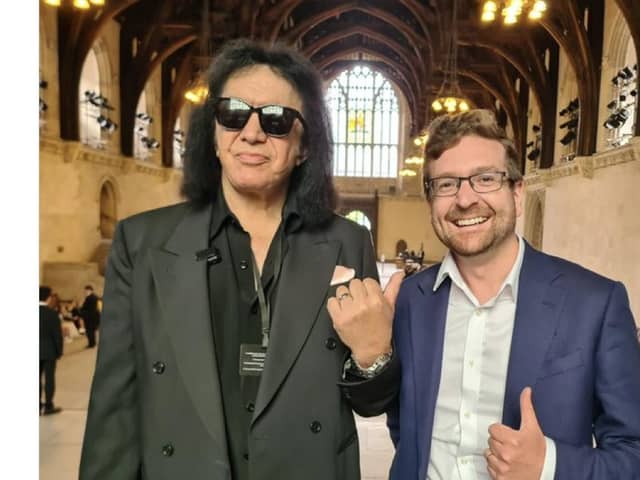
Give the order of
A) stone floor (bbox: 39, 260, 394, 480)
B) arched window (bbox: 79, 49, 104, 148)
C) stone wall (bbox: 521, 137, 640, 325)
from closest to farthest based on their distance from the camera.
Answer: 1. stone floor (bbox: 39, 260, 394, 480)
2. stone wall (bbox: 521, 137, 640, 325)
3. arched window (bbox: 79, 49, 104, 148)

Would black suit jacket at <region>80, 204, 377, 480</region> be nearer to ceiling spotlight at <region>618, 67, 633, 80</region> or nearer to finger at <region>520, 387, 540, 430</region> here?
finger at <region>520, 387, 540, 430</region>

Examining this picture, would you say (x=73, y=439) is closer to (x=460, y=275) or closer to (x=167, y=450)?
(x=167, y=450)

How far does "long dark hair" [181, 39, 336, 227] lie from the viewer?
5.50 feet

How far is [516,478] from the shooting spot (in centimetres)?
139

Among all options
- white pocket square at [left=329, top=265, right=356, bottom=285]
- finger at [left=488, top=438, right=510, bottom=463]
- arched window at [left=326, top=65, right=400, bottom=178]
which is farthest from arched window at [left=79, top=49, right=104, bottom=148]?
arched window at [left=326, top=65, right=400, bottom=178]

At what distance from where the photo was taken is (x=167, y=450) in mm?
1555

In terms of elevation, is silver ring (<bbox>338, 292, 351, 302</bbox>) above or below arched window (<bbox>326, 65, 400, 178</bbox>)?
below

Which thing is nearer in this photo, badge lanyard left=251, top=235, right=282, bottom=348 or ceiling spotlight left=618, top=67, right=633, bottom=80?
badge lanyard left=251, top=235, right=282, bottom=348

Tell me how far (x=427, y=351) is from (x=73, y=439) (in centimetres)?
516

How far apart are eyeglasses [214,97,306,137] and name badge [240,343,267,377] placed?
66 centimetres

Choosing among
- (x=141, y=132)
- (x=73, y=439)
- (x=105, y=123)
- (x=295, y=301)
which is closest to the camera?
(x=295, y=301)

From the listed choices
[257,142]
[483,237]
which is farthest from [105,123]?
[483,237]

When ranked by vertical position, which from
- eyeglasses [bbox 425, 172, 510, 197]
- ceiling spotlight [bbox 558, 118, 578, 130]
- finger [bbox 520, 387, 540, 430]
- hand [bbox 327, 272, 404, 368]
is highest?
ceiling spotlight [bbox 558, 118, 578, 130]

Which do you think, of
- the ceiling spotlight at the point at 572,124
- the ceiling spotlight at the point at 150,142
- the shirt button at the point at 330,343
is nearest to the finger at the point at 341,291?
the shirt button at the point at 330,343
